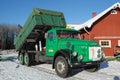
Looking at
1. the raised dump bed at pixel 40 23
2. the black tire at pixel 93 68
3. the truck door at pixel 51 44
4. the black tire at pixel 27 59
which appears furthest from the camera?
the black tire at pixel 27 59

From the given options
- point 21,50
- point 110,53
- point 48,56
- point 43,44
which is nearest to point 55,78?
point 48,56

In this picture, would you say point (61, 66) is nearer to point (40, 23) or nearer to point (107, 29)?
point (40, 23)

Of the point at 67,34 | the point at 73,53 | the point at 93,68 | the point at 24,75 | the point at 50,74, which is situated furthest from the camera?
the point at 67,34

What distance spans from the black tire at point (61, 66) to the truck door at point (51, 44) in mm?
1221

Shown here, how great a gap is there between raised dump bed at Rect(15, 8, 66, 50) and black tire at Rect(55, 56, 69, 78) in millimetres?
3448

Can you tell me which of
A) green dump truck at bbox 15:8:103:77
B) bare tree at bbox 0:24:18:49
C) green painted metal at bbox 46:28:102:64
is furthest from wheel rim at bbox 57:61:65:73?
bare tree at bbox 0:24:18:49

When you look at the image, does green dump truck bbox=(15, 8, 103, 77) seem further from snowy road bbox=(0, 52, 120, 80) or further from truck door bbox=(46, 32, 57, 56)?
snowy road bbox=(0, 52, 120, 80)

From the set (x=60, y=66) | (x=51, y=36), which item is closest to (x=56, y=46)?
(x=51, y=36)

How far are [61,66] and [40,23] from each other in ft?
12.7

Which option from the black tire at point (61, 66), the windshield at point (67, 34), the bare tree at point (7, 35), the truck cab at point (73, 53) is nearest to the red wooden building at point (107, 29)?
the windshield at point (67, 34)

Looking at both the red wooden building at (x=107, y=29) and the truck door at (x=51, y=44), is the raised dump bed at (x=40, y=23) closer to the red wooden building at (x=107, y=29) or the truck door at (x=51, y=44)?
the truck door at (x=51, y=44)

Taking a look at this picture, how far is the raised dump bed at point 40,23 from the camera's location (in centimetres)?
1301

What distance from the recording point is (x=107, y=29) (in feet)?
78.5

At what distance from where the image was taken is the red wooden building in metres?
23.3
